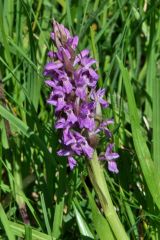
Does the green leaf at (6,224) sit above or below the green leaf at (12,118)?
below

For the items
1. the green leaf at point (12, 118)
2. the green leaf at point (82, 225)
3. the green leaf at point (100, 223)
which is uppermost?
the green leaf at point (12, 118)

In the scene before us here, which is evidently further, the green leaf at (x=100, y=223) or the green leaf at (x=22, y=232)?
the green leaf at (x=22, y=232)

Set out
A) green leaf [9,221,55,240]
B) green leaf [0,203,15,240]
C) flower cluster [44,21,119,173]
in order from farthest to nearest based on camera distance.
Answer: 1. green leaf [9,221,55,240]
2. green leaf [0,203,15,240]
3. flower cluster [44,21,119,173]

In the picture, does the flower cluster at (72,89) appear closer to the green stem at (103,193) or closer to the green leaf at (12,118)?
the green stem at (103,193)

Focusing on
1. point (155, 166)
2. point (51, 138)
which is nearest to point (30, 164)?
point (51, 138)

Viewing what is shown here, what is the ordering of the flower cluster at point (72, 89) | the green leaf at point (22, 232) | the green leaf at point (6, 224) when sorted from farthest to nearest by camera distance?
1. the green leaf at point (22, 232)
2. the green leaf at point (6, 224)
3. the flower cluster at point (72, 89)

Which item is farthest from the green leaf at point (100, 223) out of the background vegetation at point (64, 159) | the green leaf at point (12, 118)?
the green leaf at point (12, 118)

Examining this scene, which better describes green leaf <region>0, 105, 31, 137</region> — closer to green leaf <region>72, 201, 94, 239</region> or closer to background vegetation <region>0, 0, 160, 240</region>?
background vegetation <region>0, 0, 160, 240</region>

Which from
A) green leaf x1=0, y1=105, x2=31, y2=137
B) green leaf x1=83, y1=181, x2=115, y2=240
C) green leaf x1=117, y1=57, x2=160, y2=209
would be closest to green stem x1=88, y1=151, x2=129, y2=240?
green leaf x1=83, y1=181, x2=115, y2=240
